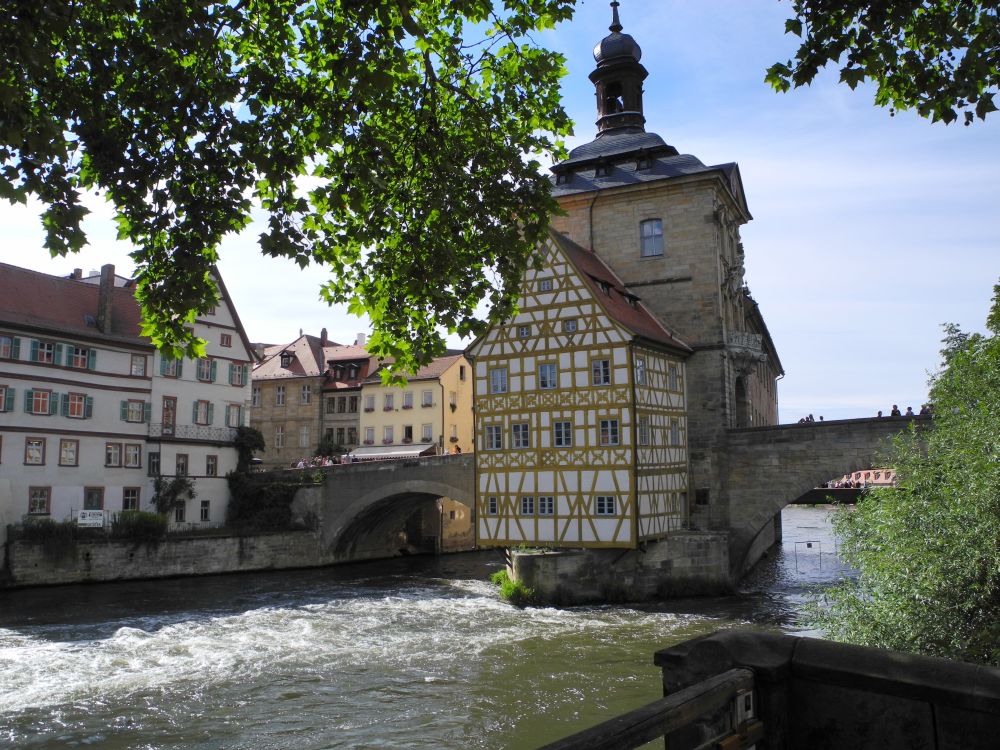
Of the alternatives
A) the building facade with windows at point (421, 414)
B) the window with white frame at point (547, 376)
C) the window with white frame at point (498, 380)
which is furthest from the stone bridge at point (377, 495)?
the window with white frame at point (547, 376)

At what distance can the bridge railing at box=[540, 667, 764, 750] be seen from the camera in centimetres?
266

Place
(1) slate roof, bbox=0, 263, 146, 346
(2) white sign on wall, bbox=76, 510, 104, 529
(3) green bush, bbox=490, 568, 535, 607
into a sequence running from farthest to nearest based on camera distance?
(1) slate roof, bbox=0, 263, 146, 346
(2) white sign on wall, bbox=76, 510, 104, 529
(3) green bush, bbox=490, 568, 535, 607

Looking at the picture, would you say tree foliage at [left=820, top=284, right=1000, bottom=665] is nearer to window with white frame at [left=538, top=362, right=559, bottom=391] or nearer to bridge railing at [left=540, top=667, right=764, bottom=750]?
bridge railing at [left=540, top=667, right=764, bottom=750]

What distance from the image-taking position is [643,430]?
867 inches

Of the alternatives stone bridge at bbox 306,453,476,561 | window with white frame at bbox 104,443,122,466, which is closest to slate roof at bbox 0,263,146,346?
window with white frame at bbox 104,443,122,466

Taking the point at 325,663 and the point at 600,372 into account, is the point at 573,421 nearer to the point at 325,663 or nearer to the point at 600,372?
the point at 600,372

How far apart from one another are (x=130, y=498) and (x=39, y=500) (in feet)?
10.6

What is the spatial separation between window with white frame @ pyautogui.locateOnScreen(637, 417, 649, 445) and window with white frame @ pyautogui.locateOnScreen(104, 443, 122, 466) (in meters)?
17.7

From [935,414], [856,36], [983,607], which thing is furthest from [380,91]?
[935,414]

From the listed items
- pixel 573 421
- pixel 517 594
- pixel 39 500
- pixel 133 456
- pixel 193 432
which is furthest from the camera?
pixel 193 432

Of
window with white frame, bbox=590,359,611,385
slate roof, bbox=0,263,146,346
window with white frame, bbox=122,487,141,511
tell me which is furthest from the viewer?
window with white frame, bbox=122,487,141,511

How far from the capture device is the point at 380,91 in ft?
17.5

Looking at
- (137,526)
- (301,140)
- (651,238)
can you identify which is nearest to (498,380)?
(651,238)

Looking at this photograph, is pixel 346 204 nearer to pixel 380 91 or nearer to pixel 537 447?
pixel 380 91
